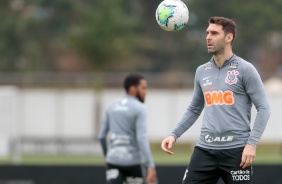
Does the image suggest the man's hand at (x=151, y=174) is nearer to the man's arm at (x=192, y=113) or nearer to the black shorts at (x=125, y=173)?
the black shorts at (x=125, y=173)

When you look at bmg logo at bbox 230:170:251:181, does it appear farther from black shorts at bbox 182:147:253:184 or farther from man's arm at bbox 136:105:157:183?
man's arm at bbox 136:105:157:183

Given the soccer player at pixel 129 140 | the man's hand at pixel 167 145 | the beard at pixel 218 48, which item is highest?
the beard at pixel 218 48

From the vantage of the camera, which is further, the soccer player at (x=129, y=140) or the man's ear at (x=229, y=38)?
the soccer player at (x=129, y=140)

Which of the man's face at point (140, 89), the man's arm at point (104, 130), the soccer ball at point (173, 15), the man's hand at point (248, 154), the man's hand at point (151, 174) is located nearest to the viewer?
the man's hand at point (248, 154)

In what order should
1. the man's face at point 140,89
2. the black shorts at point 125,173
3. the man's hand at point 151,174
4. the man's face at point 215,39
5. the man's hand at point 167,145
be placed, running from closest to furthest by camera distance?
the man's face at point 215,39
the man's hand at point 167,145
the man's hand at point 151,174
the black shorts at point 125,173
the man's face at point 140,89

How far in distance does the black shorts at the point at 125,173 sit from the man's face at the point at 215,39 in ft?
10.1

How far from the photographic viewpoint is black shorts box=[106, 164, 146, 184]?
35.5 ft

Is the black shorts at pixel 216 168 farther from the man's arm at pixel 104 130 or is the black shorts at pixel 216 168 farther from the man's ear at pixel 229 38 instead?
the man's arm at pixel 104 130

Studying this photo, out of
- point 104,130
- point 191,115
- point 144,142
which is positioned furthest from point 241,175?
point 104,130

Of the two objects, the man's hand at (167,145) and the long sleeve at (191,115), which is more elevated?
the long sleeve at (191,115)

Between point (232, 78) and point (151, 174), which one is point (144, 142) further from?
point (232, 78)

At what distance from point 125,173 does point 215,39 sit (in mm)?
3252

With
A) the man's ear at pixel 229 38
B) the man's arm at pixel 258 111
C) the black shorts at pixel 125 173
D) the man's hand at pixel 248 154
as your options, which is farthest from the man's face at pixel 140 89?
the man's hand at pixel 248 154

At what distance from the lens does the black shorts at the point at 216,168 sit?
26.0ft
